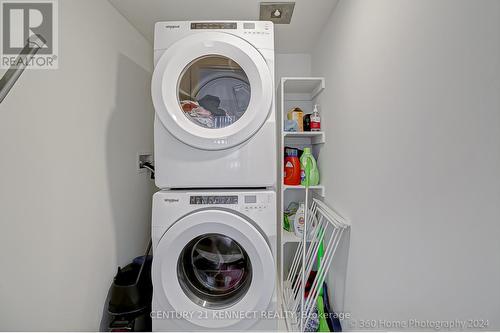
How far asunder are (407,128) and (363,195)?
16.9 inches

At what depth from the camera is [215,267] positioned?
53.2 inches

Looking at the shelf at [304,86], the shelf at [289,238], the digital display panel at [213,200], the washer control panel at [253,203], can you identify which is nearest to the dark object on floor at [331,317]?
the shelf at [289,238]

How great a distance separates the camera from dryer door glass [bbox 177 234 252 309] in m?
1.28

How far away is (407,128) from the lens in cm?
80

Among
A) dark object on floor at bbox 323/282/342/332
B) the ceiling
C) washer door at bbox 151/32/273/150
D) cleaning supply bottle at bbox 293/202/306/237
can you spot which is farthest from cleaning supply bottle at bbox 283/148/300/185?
the ceiling

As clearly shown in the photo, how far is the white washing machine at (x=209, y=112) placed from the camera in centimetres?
121

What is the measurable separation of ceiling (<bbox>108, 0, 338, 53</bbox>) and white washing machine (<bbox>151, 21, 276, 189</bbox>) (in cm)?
36

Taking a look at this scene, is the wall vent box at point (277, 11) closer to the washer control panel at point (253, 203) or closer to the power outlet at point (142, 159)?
the washer control panel at point (253, 203)

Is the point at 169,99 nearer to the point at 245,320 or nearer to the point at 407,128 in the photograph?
the point at 407,128

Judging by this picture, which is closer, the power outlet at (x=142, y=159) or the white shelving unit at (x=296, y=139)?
the power outlet at (x=142, y=159)

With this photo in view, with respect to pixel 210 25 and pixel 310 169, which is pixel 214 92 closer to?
pixel 210 25

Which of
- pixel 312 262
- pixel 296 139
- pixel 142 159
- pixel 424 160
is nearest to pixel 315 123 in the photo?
pixel 296 139

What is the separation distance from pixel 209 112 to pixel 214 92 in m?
0.13
